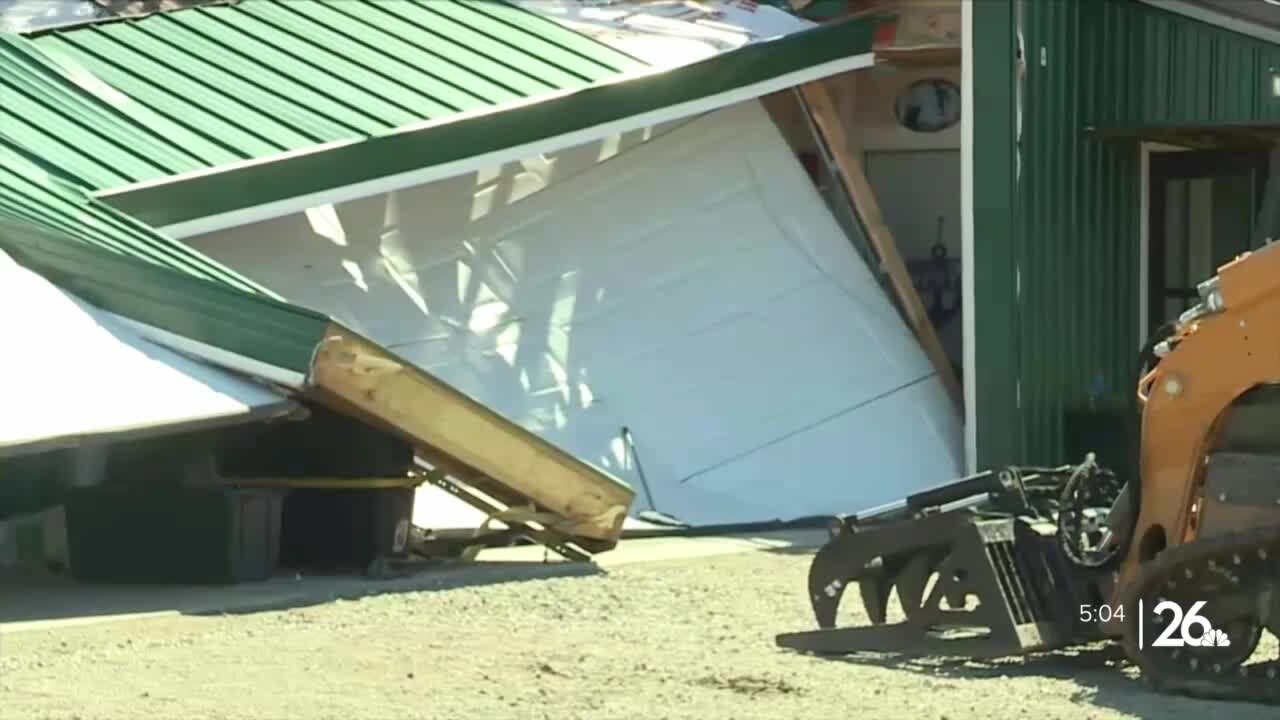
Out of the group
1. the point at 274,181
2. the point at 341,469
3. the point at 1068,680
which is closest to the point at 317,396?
the point at 341,469

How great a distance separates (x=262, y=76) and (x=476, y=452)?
14.0 feet

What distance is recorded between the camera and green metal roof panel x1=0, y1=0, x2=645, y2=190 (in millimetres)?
14672

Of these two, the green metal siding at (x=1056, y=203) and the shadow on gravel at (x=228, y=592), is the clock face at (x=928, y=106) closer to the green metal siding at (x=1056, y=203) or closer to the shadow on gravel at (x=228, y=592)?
the green metal siding at (x=1056, y=203)

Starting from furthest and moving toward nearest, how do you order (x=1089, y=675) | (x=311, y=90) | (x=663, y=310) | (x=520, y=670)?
1. (x=663, y=310)
2. (x=311, y=90)
3. (x=520, y=670)
4. (x=1089, y=675)

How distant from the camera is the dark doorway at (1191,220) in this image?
1664 cm

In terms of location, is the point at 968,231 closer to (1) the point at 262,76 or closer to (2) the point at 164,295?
(1) the point at 262,76

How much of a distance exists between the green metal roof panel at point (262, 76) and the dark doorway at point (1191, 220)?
3548mm

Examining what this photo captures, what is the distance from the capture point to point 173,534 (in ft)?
41.8

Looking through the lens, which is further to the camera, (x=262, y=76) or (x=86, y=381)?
(x=262, y=76)

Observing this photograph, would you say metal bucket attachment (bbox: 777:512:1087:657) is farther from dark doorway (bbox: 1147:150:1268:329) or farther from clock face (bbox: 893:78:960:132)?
clock face (bbox: 893:78:960:132)

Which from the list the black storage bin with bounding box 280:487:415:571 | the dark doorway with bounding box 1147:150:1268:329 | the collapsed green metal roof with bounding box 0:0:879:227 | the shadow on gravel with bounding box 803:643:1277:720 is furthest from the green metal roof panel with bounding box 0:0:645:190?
the shadow on gravel with bounding box 803:643:1277:720

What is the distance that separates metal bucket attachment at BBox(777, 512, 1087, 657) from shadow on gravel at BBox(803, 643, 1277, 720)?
0.08 metres

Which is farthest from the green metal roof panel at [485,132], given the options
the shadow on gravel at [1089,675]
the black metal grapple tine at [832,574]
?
the shadow on gravel at [1089,675]

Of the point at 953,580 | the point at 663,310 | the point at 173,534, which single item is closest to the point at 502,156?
the point at 663,310
